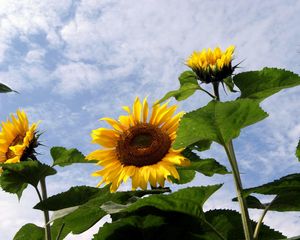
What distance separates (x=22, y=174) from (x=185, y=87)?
1.12m

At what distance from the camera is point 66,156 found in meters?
3.08

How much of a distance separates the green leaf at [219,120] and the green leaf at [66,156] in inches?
50.5

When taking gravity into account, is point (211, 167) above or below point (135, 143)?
below

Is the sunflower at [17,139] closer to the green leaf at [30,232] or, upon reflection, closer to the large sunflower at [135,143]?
the green leaf at [30,232]

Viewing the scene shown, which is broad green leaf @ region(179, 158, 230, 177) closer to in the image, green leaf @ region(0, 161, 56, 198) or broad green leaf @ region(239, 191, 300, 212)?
broad green leaf @ region(239, 191, 300, 212)

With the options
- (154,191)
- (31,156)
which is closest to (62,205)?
(154,191)

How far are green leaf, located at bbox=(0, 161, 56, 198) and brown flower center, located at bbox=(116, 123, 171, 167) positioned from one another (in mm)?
564

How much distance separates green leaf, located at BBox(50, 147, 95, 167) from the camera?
3066mm

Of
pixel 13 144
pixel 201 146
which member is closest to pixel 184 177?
pixel 201 146

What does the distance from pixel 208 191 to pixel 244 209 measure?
0.15m

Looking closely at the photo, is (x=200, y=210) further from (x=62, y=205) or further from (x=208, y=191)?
(x=62, y=205)

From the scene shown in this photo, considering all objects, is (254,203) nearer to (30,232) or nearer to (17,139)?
(30,232)

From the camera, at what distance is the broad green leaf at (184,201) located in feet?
5.62

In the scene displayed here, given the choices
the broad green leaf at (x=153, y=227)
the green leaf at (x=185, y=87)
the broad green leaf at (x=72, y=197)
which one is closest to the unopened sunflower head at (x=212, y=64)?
the green leaf at (x=185, y=87)
